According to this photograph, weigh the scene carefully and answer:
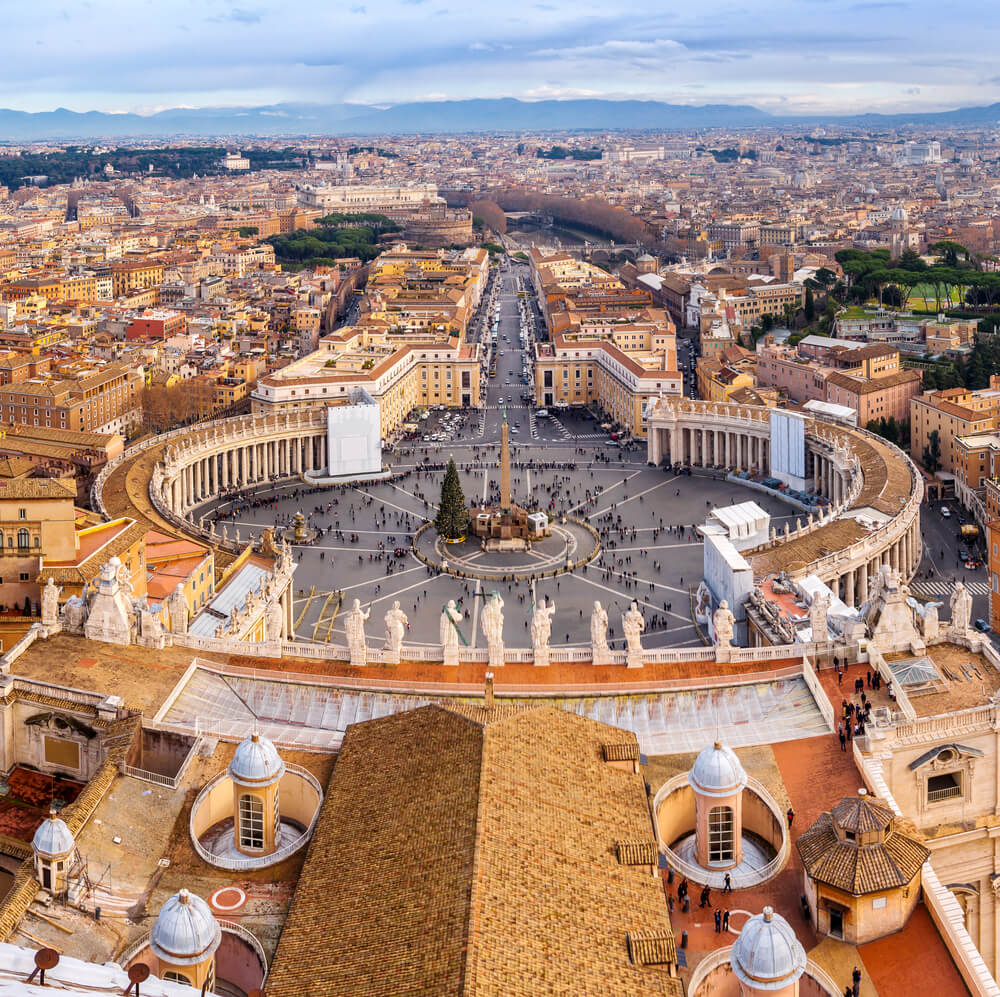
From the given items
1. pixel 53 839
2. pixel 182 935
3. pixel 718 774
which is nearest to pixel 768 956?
pixel 718 774

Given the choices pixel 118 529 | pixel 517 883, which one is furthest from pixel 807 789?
pixel 118 529

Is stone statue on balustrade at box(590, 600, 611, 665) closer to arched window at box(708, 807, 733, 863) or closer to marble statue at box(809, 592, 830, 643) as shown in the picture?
marble statue at box(809, 592, 830, 643)

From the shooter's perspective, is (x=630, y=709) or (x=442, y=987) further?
(x=630, y=709)

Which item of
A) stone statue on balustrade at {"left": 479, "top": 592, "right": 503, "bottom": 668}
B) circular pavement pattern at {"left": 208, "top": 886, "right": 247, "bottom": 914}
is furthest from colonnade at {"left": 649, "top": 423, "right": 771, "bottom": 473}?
circular pavement pattern at {"left": 208, "top": 886, "right": 247, "bottom": 914}

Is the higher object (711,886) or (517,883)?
(517,883)

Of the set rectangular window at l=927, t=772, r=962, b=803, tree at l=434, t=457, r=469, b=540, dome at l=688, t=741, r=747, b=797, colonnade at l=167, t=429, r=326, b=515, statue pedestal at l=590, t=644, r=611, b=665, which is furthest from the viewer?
colonnade at l=167, t=429, r=326, b=515

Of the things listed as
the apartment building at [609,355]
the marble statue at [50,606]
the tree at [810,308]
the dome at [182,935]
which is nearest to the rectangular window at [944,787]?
the dome at [182,935]

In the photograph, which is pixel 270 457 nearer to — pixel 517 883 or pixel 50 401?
pixel 50 401
